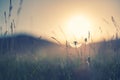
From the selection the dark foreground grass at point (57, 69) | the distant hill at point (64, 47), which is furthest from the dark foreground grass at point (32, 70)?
the distant hill at point (64, 47)

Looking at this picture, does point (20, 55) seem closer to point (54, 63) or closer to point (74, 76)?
point (54, 63)

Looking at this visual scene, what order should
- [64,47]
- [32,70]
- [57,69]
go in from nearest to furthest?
1. [32,70]
2. [57,69]
3. [64,47]

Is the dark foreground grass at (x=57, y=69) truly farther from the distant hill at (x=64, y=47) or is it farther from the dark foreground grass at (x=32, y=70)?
the distant hill at (x=64, y=47)

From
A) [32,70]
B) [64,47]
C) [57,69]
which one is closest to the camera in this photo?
[32,70]

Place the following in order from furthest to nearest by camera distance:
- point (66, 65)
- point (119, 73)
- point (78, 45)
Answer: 1. point (78, 45)
2. point (66, 65)
3. point (119, 73)

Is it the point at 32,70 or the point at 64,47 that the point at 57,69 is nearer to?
the point at 32,70

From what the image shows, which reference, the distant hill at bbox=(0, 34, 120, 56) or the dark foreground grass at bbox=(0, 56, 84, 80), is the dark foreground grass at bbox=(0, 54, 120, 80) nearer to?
the dark foreground grass at bbox=(0, 56, 84, 80)

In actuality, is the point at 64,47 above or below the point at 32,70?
above

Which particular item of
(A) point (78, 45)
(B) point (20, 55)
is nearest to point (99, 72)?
(A) point (78, 45)

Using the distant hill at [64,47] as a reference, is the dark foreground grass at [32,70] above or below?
below

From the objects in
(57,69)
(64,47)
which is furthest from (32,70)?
(64,47)

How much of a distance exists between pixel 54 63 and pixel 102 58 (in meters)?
0.72

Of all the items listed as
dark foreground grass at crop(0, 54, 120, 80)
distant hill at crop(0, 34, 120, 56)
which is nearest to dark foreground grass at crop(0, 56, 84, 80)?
dark foreground grass at crop(0, 54, 120, 80)

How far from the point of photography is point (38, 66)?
196 inches
